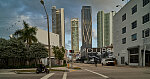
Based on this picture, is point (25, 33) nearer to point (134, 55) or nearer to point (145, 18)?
point (145, 18)

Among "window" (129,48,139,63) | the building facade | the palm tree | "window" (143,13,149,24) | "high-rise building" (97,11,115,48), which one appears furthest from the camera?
"high-rise building" (97,11,115,48)

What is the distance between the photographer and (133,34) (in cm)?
3697

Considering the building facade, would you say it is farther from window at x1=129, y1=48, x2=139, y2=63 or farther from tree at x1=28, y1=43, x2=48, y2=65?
tree at x1=28, y1=43, x2=48, y2=65

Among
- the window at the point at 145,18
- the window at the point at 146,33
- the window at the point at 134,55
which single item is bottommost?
the window at the point at 134,55

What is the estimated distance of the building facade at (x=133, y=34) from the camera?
101ft

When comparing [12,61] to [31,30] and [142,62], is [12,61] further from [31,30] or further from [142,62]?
[142,62]

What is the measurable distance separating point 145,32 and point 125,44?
1128 cm

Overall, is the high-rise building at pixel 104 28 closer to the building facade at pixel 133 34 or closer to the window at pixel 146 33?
the building facade at pixel 133 34

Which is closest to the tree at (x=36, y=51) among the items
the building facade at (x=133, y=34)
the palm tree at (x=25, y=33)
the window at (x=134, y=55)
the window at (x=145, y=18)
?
the palm tree at (x=25, y=33)

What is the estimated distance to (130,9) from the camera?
38.8m

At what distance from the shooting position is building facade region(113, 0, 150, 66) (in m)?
30.8

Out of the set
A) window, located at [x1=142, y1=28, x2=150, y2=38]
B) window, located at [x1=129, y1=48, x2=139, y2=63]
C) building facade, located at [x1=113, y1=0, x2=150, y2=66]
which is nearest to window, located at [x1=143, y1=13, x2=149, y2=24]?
building facade, located at [x1=113, y1=0, x2=150, y2=66]

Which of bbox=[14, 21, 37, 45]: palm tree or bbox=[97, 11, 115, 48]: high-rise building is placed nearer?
bbox=[14, 21, 37, 45]: palm tree

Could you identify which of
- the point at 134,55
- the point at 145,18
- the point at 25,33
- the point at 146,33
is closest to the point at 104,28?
the point at 134,55
